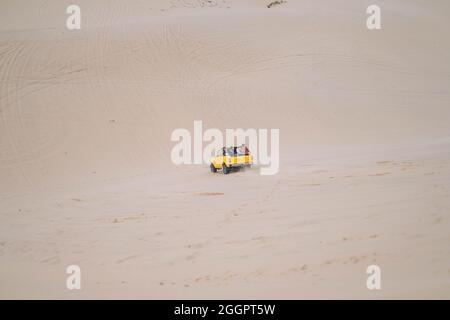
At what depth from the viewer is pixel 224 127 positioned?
19.1 m

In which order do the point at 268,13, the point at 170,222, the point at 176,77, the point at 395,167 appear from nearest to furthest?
1. the point at 170,222
2. the point at 395,167
3. the point at 176,77
4. the point at 268,13

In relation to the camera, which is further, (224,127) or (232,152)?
(224,127)

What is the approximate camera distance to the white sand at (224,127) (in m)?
6.16

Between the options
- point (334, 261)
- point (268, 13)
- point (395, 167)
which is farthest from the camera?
point (268, 13)

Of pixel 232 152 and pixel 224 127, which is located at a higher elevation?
pixel 224 127

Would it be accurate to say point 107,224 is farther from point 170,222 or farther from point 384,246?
point 384,246

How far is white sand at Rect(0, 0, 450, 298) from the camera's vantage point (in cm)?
616

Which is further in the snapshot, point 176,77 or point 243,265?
point 176,77

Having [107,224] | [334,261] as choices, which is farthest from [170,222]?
[334,261]

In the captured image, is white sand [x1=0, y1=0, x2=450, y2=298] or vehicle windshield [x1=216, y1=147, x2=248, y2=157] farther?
vehicle windshield [x1=216, y1=147, x2=248, y2=157]

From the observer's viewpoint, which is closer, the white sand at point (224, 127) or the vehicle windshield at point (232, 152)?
the white sand at point (224, 127)

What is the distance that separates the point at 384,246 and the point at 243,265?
1829 millimetres

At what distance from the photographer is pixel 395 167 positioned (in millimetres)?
10477
